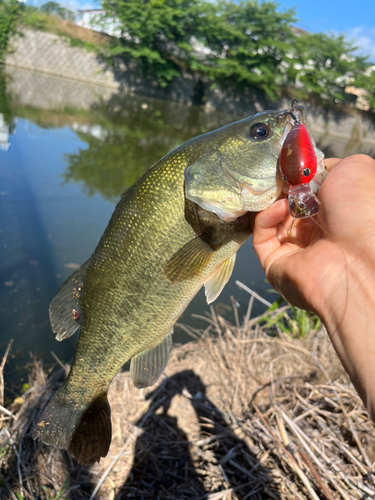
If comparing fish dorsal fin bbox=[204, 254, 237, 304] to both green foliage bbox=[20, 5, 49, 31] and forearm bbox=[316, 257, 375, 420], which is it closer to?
forearm bbox=[316, 257, 375, 420]

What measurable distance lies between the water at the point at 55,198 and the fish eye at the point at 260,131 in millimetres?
3251

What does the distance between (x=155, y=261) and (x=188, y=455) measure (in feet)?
6.42

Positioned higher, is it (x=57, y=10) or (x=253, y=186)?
(x=57, y=10)

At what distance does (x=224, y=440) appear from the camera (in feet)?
9.16

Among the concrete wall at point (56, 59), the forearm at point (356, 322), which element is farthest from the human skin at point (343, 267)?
the concrete wall at point (56, 59)

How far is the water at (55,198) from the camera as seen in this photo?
4.22m

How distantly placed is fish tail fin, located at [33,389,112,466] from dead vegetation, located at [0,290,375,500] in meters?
0.56

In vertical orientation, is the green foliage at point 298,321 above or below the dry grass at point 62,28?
below

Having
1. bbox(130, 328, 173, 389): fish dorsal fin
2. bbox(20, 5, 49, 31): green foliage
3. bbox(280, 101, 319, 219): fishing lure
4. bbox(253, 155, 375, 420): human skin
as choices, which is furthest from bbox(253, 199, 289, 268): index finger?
bbox(20, 5, 49, 31): green foliage

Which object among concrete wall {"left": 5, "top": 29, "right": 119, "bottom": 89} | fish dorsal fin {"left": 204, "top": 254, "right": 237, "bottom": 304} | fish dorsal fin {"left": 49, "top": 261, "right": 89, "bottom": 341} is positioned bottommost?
fish dorsal fin {"left": 49, "top": 261, "right": 89, "bottom": 341}

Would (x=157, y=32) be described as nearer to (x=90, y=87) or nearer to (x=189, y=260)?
(x=90, y=87)

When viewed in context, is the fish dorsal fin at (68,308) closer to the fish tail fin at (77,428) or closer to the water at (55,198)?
the fish tail fin at (77,428)

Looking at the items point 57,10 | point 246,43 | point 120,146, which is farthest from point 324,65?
point 120,146

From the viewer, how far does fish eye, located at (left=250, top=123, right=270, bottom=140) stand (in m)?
1.68
